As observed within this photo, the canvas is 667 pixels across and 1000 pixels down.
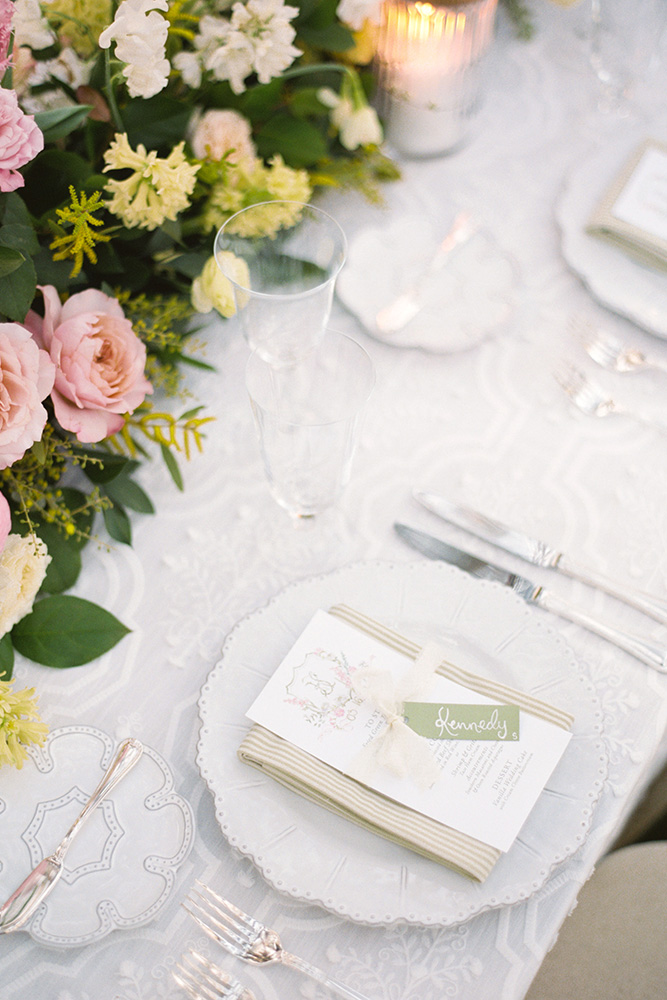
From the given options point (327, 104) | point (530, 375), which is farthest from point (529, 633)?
point (327, 104)

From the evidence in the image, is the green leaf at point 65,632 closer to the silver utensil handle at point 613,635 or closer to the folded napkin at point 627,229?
the silver utensil handle at point 613,635

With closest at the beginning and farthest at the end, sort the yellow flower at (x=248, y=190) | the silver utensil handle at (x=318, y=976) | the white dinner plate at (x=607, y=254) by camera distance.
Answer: the silver utensil handle at (x=318, y=976)
the yellow flower at (x=248, y=190)
the white dinner plate at (x=607, y=254)

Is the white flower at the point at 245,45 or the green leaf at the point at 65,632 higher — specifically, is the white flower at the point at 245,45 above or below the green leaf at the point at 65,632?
above

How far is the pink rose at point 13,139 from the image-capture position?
0.69 m

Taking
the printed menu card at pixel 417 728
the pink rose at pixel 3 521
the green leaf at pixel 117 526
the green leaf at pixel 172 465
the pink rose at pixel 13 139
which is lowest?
the green leaf at pixel 117 526

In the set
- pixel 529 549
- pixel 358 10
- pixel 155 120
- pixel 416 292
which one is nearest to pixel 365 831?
pixel 529 549

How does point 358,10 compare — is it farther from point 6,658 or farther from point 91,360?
point 6,658

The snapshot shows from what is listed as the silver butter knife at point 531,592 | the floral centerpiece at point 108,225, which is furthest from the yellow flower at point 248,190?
the silver butter knife at point 531,592

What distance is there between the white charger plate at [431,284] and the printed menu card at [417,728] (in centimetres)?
46

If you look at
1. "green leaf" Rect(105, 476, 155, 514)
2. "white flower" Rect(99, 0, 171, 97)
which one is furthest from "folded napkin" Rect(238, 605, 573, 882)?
"white flower" Rect(99, 0, 171, 97)

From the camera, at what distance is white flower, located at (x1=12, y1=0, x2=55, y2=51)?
0.82 metres

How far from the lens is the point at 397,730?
737 mm

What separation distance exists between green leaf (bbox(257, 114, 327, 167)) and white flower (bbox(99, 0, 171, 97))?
0.35 meters

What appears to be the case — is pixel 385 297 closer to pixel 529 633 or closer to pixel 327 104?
pixel 327 104
